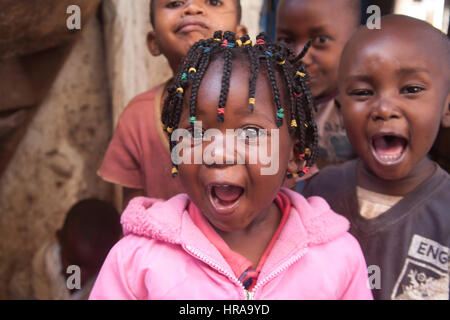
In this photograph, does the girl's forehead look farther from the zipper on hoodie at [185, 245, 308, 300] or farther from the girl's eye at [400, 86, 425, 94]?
the girl's eye at [400, 86, 425, 94]

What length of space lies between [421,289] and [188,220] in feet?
2.56

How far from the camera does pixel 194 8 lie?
1798mm

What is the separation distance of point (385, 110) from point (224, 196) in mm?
633

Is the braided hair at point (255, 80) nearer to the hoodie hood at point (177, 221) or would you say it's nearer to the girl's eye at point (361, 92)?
the hoodie hood at point (177, 221)

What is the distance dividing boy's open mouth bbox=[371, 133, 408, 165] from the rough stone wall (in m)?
1.75

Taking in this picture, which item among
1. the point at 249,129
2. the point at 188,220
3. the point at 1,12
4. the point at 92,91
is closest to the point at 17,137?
the point at 92,91

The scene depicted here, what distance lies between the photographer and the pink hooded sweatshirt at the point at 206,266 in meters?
1.18

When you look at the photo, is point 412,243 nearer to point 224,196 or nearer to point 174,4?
point 224,196

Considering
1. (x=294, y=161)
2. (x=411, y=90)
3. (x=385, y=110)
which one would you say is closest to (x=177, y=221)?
(x=294, y=161)

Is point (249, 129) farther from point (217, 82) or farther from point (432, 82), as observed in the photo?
point (432, 82)

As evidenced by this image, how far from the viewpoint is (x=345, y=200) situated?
1656 mm

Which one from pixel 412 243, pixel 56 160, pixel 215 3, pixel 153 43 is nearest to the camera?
pixel 412 243

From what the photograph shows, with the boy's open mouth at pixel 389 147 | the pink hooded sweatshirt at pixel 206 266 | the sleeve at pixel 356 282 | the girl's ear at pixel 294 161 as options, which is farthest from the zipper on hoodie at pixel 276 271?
the boy's open mouth at pixel 389 147

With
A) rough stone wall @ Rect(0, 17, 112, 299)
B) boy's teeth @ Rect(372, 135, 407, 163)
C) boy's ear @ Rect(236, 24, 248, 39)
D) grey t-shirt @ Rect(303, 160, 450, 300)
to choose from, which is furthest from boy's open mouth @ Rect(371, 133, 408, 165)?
rough stone wall @ Rect(0, 17, 112, 299)
